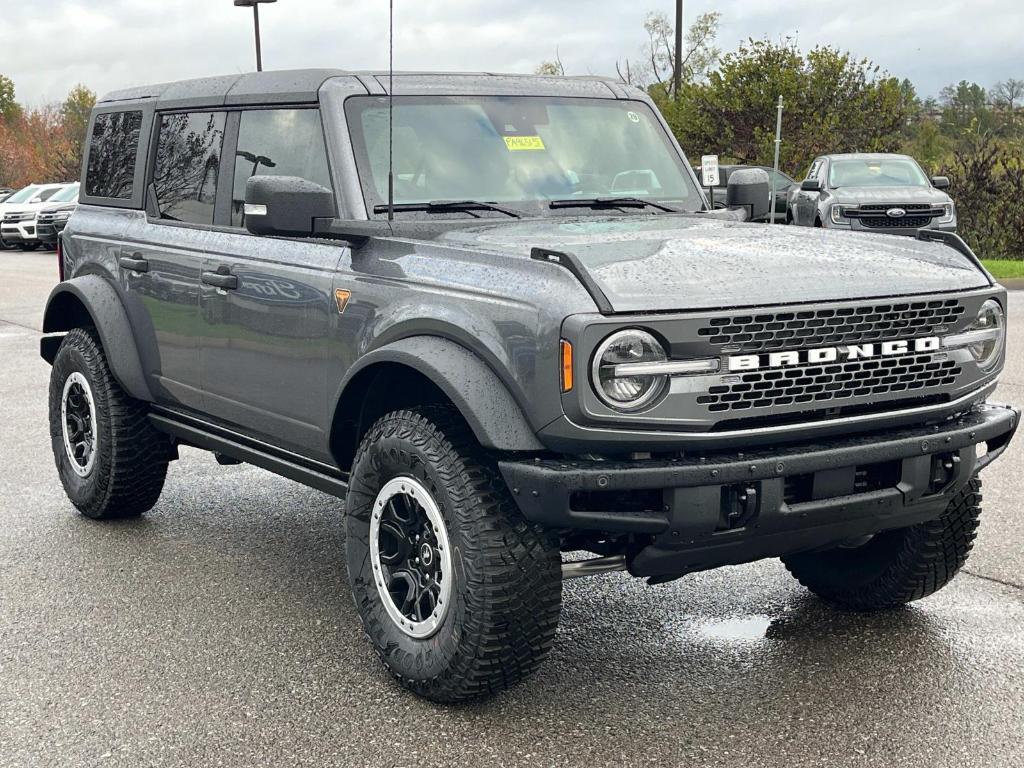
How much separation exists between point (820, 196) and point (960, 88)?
71.3 m

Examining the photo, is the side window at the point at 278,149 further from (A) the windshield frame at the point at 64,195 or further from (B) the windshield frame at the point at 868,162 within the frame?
(A) the windshield frame at the point at 64,195

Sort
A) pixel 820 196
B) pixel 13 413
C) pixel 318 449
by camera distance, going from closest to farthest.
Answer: pixel 318 449 → pixel 13 413 → pixel 820 196

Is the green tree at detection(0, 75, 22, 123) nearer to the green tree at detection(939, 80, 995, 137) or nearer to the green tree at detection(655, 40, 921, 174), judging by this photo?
the green tree at detection(939, 80, 995, 137)

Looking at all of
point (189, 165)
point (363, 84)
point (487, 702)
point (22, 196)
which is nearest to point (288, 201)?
point (363, 84)

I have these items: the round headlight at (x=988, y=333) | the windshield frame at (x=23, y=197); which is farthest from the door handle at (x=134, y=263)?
the windshield frame at (x=23, y=197)

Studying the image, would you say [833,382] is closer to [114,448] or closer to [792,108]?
[114,448]

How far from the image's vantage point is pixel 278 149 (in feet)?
16.8

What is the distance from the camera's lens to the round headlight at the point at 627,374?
3.51 m

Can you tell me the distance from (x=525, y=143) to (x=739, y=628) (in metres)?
1.95

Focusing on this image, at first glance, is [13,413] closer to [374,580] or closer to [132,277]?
[132,277]

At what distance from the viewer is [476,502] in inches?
150

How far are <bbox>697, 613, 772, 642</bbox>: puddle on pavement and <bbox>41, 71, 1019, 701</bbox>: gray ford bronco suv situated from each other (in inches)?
12.2

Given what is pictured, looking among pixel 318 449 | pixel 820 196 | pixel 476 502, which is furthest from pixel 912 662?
pixel 820 196

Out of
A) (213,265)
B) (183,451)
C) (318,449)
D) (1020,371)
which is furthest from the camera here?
(1020,371)
